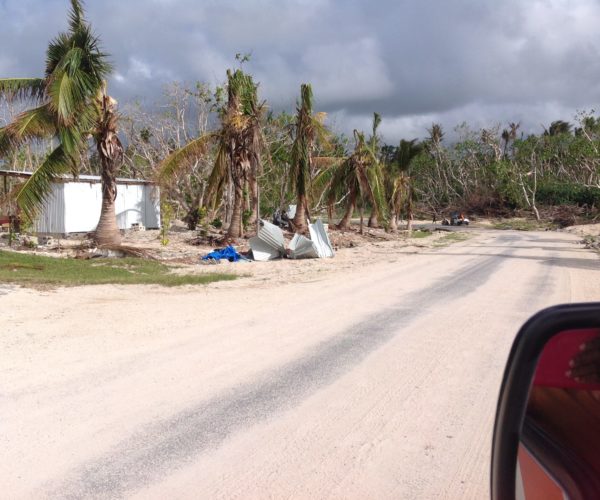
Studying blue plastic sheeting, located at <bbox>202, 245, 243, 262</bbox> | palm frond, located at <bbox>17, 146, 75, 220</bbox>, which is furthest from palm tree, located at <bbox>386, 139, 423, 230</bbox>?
palm frond, located at <bbox>17, 146, 75, 220</bbox>

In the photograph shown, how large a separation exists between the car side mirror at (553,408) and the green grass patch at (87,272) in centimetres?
1173

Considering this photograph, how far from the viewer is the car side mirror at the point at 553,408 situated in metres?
1.70

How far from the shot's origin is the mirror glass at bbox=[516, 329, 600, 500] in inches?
67.2

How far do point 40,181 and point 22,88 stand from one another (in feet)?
9.37

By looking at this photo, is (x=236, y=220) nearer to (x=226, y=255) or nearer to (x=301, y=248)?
(x=301, y=248)

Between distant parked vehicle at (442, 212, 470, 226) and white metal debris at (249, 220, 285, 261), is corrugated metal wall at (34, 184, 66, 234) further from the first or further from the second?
distant parked vehicle at (442, 212, 470, 226)

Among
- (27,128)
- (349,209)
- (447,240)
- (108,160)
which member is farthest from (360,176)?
(27,128)

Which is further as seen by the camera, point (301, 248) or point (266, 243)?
point (301, 248)

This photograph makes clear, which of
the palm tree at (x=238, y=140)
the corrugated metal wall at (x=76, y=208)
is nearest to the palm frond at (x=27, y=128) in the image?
the palm tree at (x=238, y=140)

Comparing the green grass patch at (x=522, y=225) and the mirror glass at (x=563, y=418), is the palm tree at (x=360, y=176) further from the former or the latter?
the green grass patch at (x=522, y=225)

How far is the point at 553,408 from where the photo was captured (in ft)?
5.83

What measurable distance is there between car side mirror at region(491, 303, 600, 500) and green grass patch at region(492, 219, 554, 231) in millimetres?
52545

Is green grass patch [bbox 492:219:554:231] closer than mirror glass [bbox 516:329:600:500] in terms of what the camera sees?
No

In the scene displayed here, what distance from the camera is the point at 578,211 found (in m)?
55.9
